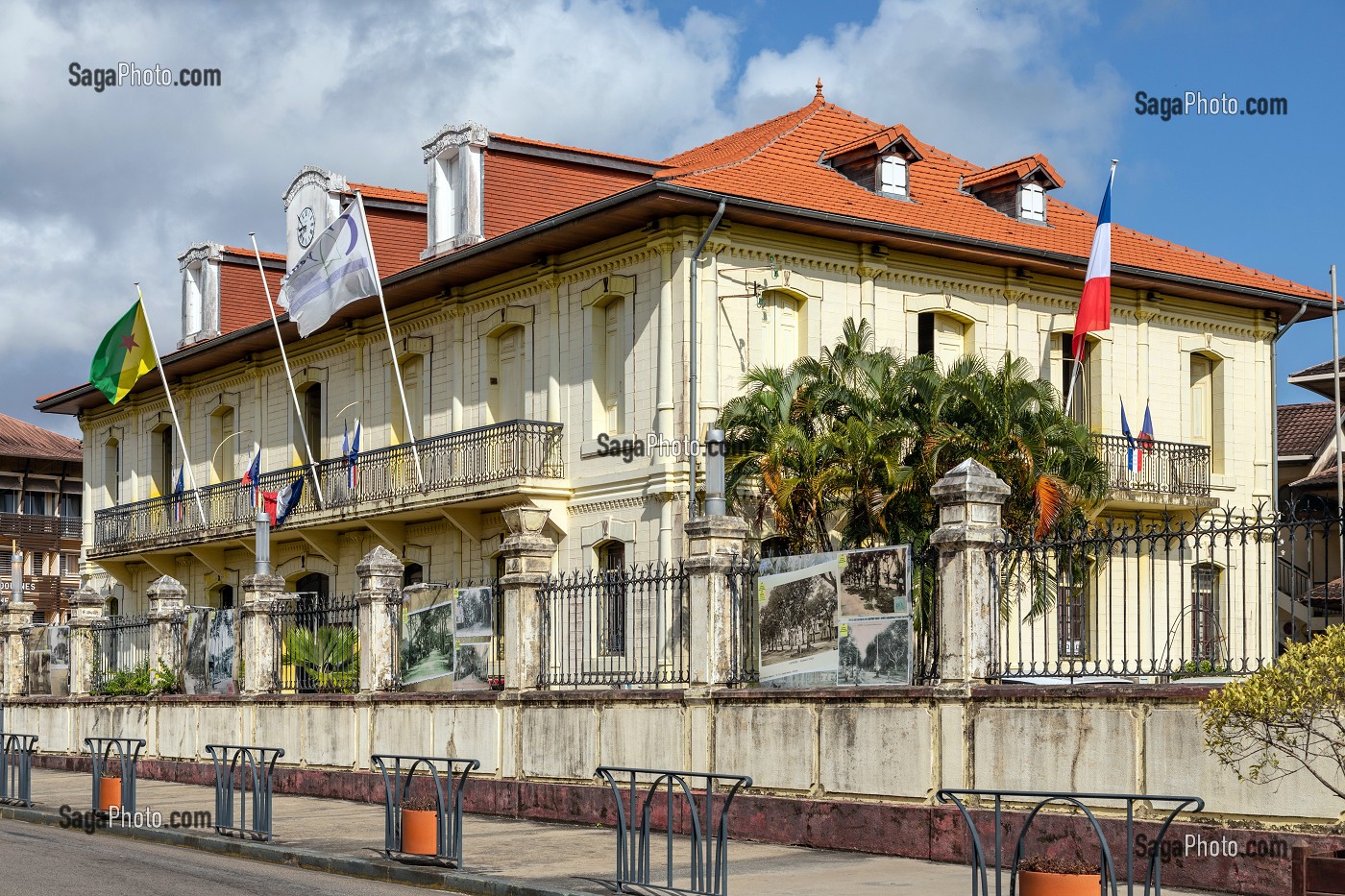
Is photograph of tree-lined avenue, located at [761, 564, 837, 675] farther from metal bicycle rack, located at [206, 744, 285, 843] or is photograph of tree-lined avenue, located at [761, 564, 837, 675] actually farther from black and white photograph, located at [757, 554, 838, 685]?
metal bicycle rack, located at [206, 744, 285, 843]

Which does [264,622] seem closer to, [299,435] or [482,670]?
[482,670]

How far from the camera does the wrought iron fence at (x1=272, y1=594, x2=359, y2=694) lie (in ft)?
77.7

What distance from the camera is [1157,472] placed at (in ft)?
101

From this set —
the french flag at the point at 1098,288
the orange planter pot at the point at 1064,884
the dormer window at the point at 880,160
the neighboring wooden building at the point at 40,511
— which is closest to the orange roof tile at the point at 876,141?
the dormer window at the point at 880,160

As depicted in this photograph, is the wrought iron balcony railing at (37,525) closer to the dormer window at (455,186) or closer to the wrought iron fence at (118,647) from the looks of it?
the wrought iron fence at (118,647)

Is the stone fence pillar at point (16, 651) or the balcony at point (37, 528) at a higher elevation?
the balcony at point (37, 528)

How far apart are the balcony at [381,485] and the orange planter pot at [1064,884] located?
19.0 m

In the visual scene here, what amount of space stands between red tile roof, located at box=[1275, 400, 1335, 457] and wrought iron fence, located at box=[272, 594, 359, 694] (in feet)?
92.4

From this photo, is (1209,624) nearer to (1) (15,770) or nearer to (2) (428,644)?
(2) (428,644)

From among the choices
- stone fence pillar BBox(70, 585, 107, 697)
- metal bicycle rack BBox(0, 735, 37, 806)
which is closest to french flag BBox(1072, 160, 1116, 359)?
metal bicycle rack BBox(0, 735, 37, 806)

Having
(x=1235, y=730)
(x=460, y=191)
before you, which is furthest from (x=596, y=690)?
(x=460, y=191)

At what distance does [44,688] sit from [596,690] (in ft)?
63.7

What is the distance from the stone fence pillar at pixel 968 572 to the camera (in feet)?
49.8

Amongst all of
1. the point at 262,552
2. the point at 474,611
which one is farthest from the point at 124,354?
the point at 474,611
